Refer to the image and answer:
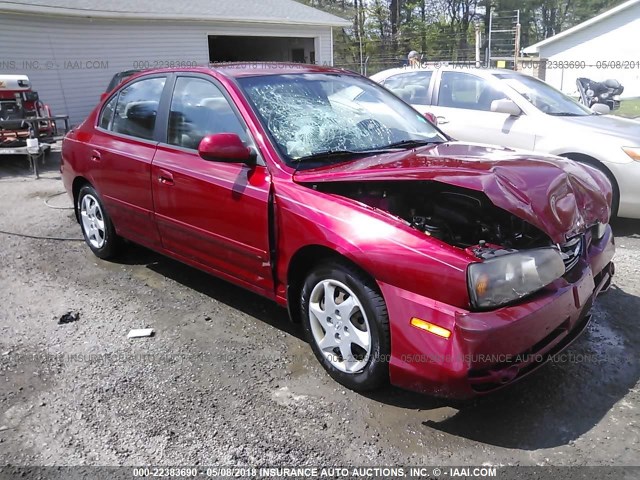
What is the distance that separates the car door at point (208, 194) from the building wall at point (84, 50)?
11315mm

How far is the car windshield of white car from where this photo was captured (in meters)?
6.39

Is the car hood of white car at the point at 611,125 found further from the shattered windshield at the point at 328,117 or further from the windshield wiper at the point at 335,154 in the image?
the windshield wiper at the point at 335,154

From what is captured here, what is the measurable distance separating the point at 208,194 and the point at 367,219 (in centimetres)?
130

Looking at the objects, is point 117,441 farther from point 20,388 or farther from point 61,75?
point 61,75

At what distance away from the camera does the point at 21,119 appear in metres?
10.2

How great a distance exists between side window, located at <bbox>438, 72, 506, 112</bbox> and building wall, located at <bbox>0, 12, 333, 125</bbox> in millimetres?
9099

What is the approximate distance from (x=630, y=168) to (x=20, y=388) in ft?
17.9

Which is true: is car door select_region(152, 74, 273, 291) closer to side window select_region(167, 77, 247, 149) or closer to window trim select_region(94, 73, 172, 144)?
side window select_region(167, 77, 247, 149)

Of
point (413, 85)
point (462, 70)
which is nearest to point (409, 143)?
point (462, 70)

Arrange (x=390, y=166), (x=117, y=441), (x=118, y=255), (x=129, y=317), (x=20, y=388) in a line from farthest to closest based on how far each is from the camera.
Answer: (x=118, y=255)
(x=129, y=317)
(x=20, y=388)
(x=390, y=166)
(x=117, y=441)

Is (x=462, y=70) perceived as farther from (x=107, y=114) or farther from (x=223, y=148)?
(x=223, y=148)

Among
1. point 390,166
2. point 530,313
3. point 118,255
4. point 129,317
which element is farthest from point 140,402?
point 118,255

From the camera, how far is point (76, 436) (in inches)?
110

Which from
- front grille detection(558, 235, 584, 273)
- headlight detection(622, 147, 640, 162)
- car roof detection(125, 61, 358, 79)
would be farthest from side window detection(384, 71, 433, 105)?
front grille detection(558, 235, 584, 273)
